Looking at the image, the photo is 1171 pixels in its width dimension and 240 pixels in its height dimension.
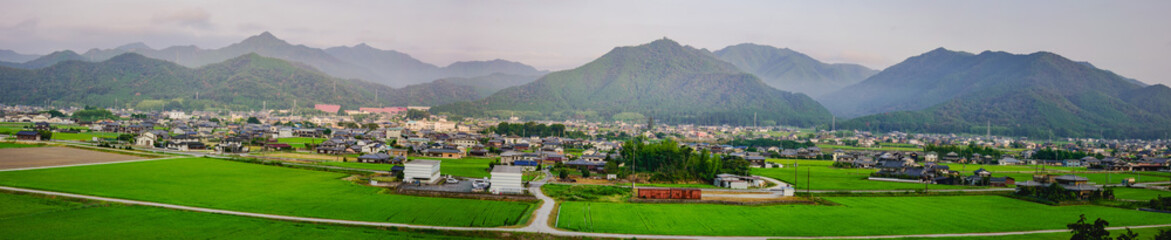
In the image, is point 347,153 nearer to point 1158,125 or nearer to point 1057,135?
point 1057,135

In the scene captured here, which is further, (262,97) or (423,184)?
(262,97)

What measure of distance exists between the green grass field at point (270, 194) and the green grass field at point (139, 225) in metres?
1.77

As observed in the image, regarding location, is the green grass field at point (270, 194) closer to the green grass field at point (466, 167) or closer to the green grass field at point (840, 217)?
the green grass field at point (840, 217)

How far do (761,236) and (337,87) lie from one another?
6465 inches

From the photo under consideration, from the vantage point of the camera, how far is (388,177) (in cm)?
3203

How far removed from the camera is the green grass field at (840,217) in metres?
20.5

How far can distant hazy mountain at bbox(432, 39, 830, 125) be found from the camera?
5802 inches

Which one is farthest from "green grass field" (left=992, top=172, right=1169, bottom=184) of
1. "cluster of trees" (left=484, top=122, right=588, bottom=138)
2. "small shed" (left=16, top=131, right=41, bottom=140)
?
"small shed" (left=16, top=131, right=41, bottom=140)

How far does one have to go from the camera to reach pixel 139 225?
17.6 m

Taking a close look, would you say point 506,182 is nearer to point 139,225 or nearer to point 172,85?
point 139,225

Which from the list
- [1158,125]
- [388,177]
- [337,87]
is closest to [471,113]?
[337,87]

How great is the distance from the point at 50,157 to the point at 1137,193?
60.5m

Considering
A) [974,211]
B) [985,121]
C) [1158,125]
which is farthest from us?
[985,121]

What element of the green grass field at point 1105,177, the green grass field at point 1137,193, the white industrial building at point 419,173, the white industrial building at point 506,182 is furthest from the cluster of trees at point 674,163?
the green grass field at point 1105,177
